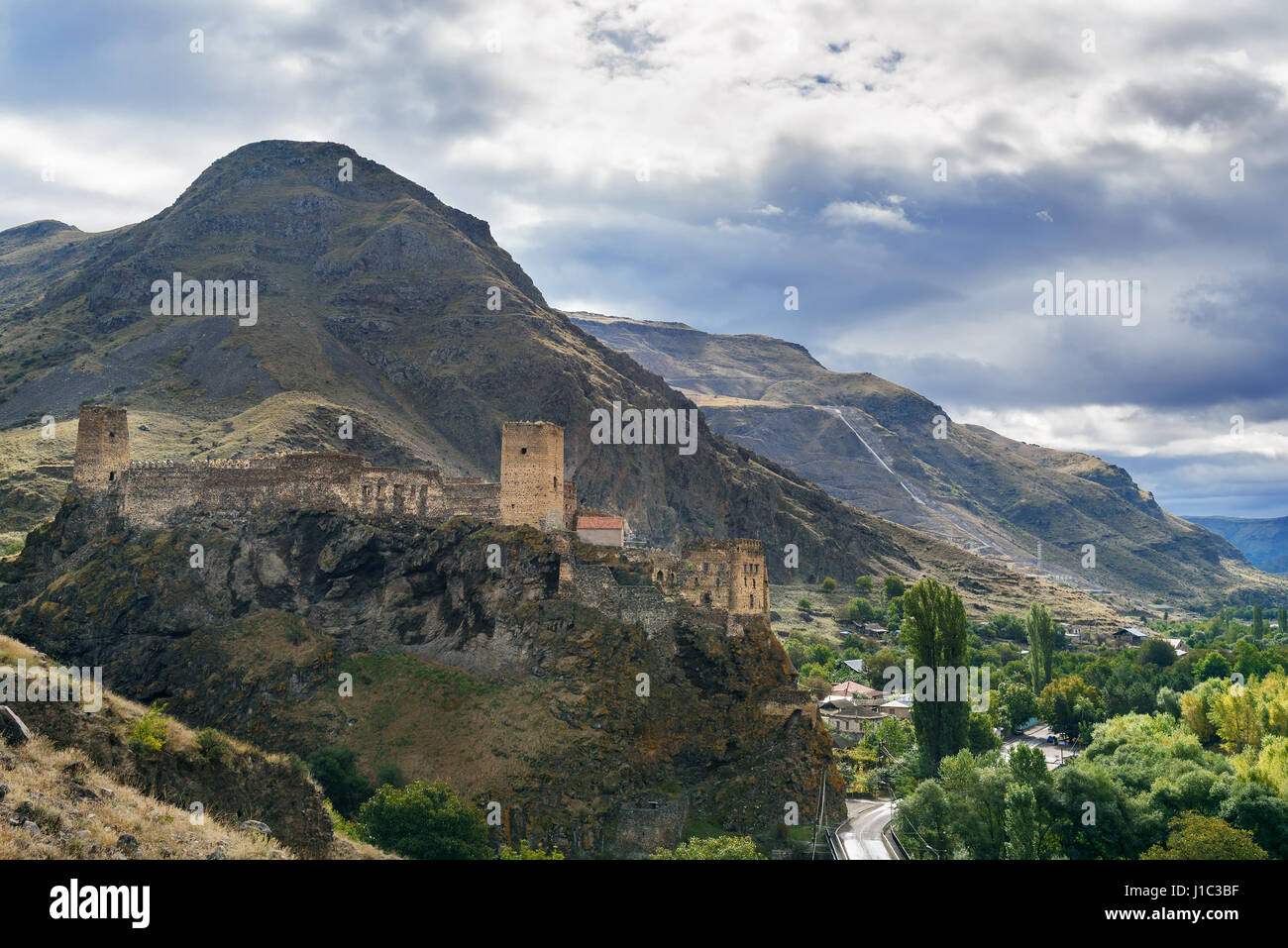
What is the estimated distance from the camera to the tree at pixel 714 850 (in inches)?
1566

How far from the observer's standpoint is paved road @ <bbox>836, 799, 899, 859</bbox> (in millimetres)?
47750

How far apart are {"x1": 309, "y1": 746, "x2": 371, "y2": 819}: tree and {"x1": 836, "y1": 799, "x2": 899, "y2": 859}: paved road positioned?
76.4 feet

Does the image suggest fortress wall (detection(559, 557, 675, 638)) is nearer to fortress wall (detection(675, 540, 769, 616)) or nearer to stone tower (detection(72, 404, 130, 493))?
Result: fortress wall (detection(675, 540, 769, 616))

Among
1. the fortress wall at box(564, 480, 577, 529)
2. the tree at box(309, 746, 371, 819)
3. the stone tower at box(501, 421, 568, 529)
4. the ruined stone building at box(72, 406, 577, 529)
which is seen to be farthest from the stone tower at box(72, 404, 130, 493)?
the fortress wall at box(564, 480, 577, 529)

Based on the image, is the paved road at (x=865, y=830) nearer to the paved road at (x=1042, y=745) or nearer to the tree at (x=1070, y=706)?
the paved road at (x=1042, y=745)

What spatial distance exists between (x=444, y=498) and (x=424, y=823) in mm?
23698

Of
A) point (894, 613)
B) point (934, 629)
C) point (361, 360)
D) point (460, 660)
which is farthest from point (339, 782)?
point (361, 360)

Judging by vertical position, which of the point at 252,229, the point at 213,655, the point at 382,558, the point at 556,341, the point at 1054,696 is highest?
the point at 252,229

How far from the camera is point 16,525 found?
7862 cm

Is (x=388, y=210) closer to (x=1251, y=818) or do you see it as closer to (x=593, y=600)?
(x=593, y=600)

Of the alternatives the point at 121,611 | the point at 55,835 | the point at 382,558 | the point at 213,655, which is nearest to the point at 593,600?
the point at 382,558

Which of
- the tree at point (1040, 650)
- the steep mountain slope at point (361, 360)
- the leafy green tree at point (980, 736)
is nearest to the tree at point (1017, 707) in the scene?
the tree at point (1040, 650)

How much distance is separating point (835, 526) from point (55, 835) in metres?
167

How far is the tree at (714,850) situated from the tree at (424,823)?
8.12m
